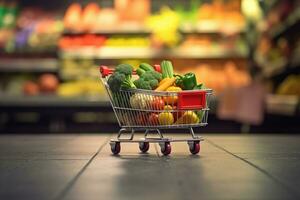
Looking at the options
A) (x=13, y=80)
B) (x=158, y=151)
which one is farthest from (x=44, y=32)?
(x=158, y=151)

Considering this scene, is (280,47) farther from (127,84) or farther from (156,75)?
(127,84)

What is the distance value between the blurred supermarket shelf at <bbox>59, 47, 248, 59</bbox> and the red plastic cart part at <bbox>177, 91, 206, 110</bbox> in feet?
13.4

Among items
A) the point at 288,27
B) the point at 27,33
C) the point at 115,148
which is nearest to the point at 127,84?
the point at 115,148

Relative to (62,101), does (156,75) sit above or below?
above

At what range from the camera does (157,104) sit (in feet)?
8.86

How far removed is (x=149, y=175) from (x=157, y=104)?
2.56ft

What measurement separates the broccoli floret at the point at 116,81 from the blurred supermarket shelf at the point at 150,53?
405 centimetres

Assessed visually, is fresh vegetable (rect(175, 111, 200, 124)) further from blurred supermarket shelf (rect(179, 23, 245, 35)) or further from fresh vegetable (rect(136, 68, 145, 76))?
blurred supermarket shelf (rect(179, 23, 245, 35))

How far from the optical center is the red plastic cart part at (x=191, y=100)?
2668 mm

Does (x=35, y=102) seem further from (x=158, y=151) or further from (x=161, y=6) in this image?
(x=158, y=151)

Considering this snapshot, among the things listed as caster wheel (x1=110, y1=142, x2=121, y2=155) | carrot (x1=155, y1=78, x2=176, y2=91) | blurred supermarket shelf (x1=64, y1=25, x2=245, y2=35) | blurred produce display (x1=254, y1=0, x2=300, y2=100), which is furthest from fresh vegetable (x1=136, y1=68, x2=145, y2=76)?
blurred supermarket shelf (x1=64, y1=25, x2=245, y2=35)

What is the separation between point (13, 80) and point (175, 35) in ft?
6.59

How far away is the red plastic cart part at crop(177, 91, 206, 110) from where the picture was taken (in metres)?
2.67

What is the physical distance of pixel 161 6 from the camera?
7.25m
